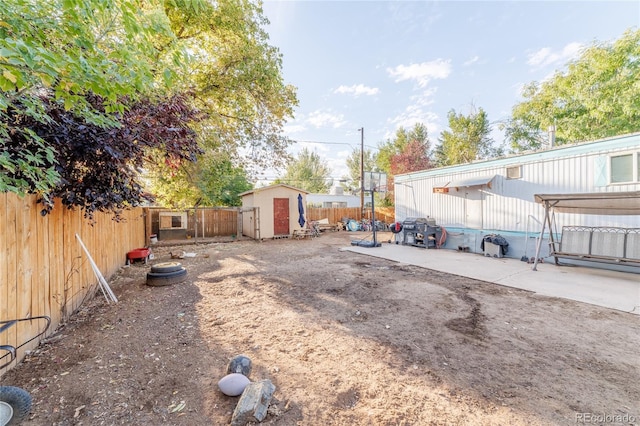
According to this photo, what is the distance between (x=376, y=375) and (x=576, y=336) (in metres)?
2.59

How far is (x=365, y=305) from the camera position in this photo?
12.9ft

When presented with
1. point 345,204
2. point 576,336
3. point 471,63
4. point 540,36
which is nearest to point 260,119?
point 576,336

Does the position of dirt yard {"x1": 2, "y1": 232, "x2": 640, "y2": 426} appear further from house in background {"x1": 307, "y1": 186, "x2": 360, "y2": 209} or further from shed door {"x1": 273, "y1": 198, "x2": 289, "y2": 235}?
house in background {"x1": 307, "y1": 186, "x2": 360, "y2": 209}

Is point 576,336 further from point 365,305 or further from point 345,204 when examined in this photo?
point 345,204

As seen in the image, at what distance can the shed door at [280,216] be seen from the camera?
42.7ft

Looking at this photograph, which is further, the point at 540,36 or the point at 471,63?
the point at 471,63

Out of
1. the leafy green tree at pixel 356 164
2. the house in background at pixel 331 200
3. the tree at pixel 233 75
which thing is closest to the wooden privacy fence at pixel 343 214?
the house in background at pixel 331 200

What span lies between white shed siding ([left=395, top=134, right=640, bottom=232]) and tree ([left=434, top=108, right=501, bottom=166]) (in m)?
14.2

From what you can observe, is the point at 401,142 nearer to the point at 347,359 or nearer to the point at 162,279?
the point at 162,279

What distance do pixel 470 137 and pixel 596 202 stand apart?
18.6m

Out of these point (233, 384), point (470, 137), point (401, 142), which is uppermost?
point (401, 142)

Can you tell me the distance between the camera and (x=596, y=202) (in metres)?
5.43

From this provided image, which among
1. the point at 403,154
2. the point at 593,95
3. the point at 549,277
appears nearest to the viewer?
the point at 549,277

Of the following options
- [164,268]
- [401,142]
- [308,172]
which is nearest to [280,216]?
[164,268]
